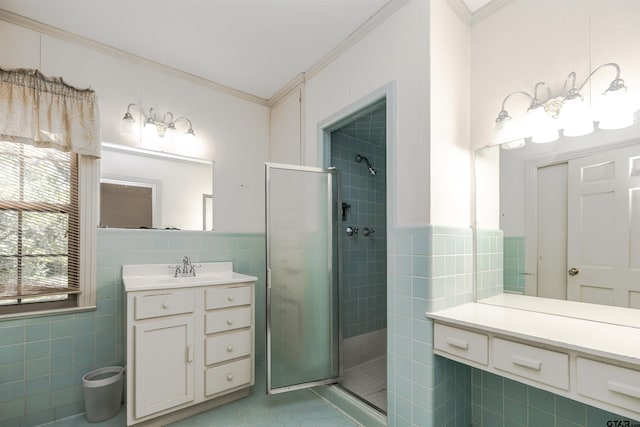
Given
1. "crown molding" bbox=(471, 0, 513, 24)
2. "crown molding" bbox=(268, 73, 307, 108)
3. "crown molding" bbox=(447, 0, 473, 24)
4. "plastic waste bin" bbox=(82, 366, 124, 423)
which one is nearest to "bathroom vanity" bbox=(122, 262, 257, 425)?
"plastic waste bin" bbox=(82, 366, 124, 423)

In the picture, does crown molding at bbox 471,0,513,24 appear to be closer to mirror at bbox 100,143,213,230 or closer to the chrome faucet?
mirror at bbox 100,143,213,230

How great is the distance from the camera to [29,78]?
187cm

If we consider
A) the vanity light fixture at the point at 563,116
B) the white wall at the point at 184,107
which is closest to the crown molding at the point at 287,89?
the white wall at the point at 184,107

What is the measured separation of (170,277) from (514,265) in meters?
2.39

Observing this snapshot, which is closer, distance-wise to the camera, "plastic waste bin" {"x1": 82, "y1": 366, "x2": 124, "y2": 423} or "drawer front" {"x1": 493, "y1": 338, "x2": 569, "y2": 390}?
"drawer front" {"x1": 493, "y1": 338, "x2": 569, "y2": 390}

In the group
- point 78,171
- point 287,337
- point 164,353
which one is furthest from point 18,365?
point 287,337

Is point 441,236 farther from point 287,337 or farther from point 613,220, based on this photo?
point 287,337

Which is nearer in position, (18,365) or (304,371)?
(18,365)

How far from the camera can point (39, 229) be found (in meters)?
1.92

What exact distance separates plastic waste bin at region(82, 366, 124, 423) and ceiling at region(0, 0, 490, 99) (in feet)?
7.70

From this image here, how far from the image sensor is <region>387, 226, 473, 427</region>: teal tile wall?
1533 millimetres

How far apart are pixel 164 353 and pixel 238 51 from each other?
2181mm

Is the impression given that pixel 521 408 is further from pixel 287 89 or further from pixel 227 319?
pixel 287 89

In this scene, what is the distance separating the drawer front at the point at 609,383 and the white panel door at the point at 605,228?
1.65 ft
